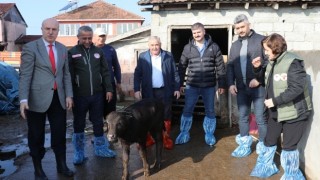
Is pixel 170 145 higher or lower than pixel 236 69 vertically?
lower

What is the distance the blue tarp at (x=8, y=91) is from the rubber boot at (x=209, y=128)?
25.3 feet

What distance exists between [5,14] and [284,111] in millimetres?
38569

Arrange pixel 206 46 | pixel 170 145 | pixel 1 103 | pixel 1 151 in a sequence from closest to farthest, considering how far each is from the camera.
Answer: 1. pixel 206 46
2. pixel 170 145
3. pixel 1 151
4. pixel 1 103

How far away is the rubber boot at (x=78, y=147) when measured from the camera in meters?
4.89

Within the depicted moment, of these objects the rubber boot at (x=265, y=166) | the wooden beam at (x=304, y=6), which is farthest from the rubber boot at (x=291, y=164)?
the wooden beam at (x=304, y=6)

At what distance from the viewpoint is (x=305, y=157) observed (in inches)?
166

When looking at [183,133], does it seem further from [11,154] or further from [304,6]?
[304,6]

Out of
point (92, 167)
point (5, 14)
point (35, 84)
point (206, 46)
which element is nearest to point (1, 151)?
point (92, 167)

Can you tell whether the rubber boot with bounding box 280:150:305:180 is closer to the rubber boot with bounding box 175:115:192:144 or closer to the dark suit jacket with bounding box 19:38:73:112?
the rubber boot with bounding box 175:115:192:144

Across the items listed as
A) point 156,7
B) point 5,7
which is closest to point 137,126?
point 156,7

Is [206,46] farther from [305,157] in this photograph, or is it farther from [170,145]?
[305,157]

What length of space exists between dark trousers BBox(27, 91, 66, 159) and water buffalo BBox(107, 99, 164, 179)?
88 centimetres

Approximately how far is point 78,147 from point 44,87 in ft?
4.22

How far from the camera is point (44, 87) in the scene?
409 centimetres
